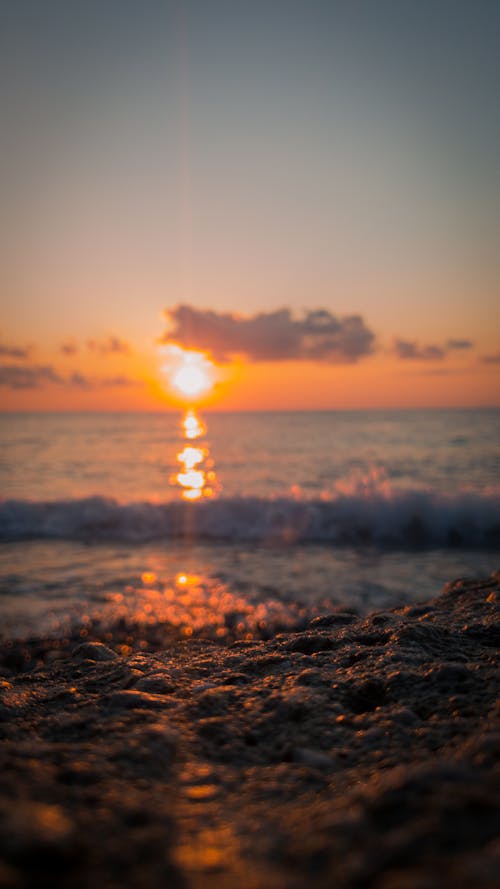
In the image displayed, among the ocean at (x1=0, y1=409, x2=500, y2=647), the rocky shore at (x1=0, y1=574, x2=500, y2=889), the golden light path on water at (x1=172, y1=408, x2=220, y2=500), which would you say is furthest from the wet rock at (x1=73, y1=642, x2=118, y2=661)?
the golden light path on water at (x1=172, y1=408, x2=220, y2=500)

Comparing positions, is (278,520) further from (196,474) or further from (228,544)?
(196,474)

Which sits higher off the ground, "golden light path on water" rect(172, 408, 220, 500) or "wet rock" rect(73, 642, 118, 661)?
"golden light path on water" rect(172, 408, 220, 500)

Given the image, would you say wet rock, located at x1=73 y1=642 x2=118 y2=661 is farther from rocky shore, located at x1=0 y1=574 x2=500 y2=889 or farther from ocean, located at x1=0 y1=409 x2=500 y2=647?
ocean, located at x1=0 y1=409 x2=500 y2=647

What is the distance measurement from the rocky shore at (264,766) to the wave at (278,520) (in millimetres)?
8889

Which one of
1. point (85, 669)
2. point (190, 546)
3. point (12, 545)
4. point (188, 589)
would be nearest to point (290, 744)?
point (85, 669)

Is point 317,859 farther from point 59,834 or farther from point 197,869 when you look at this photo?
point 59,834

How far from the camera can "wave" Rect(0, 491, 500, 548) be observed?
1155 centimetres

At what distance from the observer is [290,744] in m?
1.66

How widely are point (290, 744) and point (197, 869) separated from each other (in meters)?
0.69

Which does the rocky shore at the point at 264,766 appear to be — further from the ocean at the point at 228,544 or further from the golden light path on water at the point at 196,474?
the golden light path on water at the point at 196,474

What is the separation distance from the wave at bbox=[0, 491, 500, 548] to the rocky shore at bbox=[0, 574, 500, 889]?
8.89m

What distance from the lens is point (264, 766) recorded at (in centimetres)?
157

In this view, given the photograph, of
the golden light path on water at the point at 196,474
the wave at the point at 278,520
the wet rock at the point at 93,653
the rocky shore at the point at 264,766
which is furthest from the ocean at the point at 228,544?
the rocky shore at the point at 264,766

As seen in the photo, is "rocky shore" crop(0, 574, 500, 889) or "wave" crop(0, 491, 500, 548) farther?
"wave" crop(0, 491, 500, 548)
